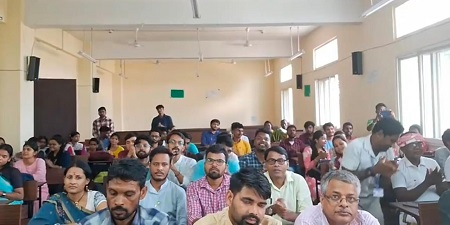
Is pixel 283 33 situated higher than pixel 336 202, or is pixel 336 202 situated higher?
pixel 283 33

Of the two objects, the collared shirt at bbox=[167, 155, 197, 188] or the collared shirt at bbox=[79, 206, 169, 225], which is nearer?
the collared shirt at bbox=[79, 206, 169, 225]

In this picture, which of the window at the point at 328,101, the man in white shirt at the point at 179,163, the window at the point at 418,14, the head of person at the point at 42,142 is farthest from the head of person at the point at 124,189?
the window at the point at 328,101

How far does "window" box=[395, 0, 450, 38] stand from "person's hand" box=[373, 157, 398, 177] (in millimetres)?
3288

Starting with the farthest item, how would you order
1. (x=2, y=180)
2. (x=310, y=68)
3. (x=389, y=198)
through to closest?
(x=310, y=68) → (x=2, y=180) → (x=389, y=198)

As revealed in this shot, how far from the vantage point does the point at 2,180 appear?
159 inches

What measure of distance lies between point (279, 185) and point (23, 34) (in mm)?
6232

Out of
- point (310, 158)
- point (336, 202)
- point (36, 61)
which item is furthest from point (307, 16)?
point (336, 202)

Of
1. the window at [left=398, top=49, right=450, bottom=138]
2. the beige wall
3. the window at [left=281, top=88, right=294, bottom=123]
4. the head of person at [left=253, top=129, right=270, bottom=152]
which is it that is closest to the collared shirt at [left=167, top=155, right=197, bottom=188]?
the head of person at [left=253, top=129, right=270, bottom=152]

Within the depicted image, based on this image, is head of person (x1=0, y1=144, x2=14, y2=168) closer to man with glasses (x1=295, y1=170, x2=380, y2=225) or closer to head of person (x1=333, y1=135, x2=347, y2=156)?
man with glasses (x1=295, y1=170, x2=380, y2=225)

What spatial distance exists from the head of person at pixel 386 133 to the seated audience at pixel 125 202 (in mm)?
1853

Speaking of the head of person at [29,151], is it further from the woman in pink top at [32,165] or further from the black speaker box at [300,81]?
the black speaker box at [300,81]

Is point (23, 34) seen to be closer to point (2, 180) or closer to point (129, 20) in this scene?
point (129, 20)

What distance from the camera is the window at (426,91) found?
19.6 feet

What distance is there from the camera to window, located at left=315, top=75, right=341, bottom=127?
980 centimetres
